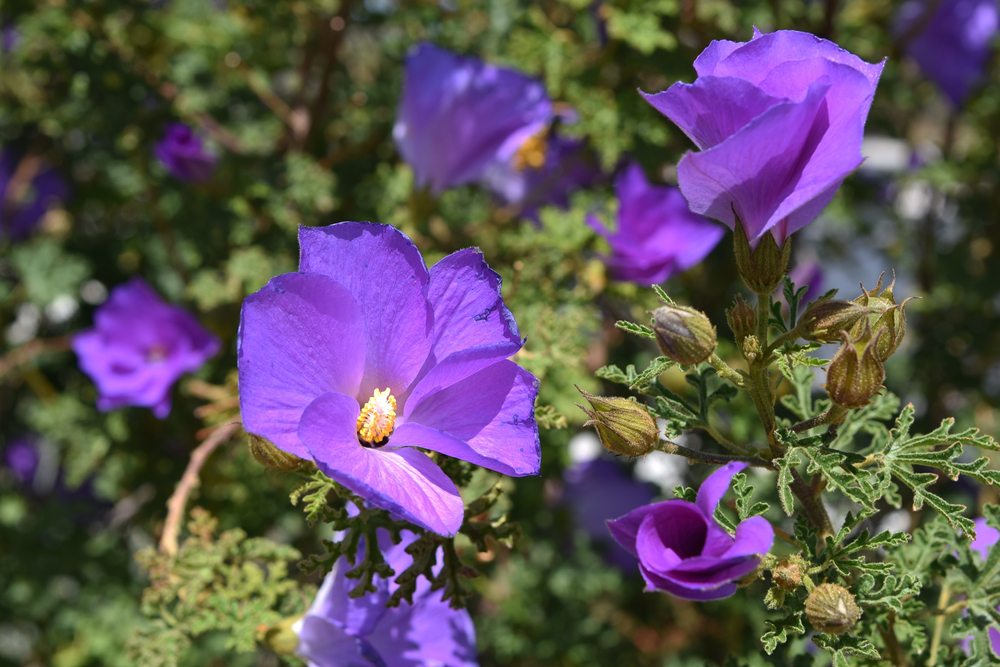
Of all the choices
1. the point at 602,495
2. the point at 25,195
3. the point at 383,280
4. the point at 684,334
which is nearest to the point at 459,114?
the point at 383,280

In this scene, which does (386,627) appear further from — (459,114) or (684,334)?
(459,114)

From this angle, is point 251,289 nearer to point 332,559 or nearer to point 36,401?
point 332,559

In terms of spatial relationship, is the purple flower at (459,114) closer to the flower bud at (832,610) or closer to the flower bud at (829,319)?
the flower bud at (829,319)

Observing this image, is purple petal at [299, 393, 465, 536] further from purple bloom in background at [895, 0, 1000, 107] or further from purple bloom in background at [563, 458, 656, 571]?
purple bloom in background at [895, 0, 1000, 107]

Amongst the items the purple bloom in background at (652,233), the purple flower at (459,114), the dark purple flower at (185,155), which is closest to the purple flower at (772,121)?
the purple bloom in background at (652,233)

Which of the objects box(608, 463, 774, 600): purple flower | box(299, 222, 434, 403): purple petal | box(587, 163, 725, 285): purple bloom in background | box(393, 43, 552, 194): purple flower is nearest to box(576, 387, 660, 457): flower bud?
box(608, 463, 774, 600): purple flower

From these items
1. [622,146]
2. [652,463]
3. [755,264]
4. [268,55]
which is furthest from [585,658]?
[268,55]
